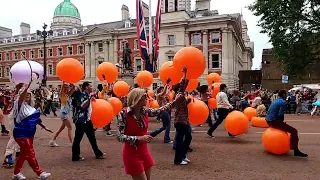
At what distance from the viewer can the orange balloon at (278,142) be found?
23.9 ft

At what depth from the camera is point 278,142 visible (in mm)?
7289

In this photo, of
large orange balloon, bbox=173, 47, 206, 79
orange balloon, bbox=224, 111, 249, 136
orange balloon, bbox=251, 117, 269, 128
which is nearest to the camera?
large orange balloon, bbox=173, 47, 206, 79

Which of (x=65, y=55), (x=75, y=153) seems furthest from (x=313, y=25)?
(x=65, y=55)

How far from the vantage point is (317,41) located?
23.7m

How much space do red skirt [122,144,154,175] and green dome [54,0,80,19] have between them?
75.3 m

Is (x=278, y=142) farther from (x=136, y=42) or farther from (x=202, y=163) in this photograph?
(x=136, y=42)

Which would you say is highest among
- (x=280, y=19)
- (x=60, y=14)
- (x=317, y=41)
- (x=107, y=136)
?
(x=60, y=14)

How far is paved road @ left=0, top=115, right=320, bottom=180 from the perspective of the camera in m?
5.84

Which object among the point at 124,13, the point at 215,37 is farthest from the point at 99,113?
the point at 124,13

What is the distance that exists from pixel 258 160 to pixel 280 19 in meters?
18.7

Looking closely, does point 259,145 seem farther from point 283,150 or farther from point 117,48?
point 117,48

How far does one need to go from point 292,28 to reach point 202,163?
1984 centimetres

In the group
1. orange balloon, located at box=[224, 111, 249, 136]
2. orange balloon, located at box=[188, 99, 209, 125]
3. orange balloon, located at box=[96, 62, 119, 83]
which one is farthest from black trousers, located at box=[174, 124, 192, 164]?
orange balloon, located at box=[96, 62, 119, 83]

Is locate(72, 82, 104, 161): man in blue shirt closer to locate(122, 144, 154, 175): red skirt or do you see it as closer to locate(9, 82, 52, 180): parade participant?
locate(9, 82, 52, 180): parade participant
